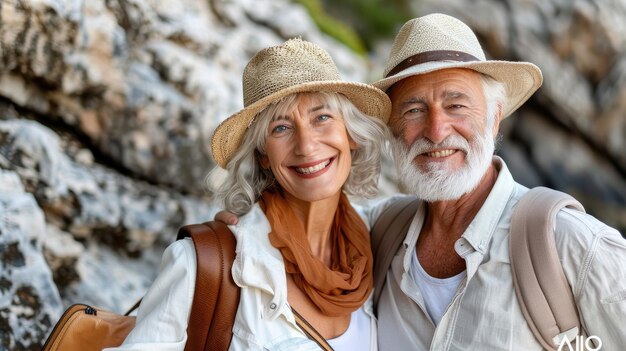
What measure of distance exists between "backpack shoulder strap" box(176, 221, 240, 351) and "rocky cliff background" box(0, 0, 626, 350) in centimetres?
122

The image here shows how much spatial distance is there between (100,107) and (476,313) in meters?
3.25

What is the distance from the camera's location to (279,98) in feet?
9.64

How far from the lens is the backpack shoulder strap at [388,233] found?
3.35 m

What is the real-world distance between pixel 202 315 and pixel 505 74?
190cm

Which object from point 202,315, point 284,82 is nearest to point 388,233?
point 284,82

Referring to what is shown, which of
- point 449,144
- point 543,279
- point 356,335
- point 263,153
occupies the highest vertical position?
point 449,144

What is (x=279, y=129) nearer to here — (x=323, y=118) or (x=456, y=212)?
(x=323, y=118)

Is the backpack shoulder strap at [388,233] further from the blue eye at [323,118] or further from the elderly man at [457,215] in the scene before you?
the blue eye at [323,118]

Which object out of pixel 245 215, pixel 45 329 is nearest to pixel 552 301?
pixel 245 215

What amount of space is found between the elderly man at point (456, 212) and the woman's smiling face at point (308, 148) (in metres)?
0.39

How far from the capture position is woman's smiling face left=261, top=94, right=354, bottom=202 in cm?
298

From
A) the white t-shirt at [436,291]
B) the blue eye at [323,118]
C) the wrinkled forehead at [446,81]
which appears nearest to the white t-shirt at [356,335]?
the white t-shirt at [436,291]

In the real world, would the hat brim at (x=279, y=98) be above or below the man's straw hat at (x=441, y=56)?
below

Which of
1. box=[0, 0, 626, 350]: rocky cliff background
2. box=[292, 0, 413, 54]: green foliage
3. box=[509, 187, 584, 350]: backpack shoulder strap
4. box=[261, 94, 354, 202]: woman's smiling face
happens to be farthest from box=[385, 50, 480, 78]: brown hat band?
box=[292, 0, 413, 54]: green foliage
